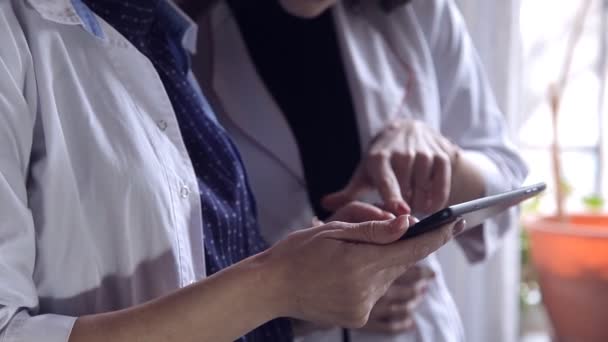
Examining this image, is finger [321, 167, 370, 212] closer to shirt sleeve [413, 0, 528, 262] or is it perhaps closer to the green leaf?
shirt sleeve [413, 0, 528, 262]

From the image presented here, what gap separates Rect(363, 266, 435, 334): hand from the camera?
0.95 meters

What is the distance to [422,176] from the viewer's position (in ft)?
2.96

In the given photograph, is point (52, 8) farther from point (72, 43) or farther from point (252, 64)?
point (252, 64)

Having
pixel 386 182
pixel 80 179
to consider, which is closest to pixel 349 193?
pixel 386 182

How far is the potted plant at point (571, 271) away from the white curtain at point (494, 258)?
8 cm

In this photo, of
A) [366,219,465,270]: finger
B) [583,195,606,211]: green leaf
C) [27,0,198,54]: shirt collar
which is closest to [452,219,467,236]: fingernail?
[366,219,465,270]: finger

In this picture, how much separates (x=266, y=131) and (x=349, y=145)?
12cm

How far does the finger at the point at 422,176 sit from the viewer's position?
0.90 metres

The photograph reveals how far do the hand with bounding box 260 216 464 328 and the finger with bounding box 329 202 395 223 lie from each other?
164 millimetres

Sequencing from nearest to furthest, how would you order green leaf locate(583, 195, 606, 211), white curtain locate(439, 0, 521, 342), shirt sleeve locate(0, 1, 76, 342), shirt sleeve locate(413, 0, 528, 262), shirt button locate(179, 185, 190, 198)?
shirt sleeve locate(0, 1, 76, 342) → shirt button locate(179, 185, 190, 198) → shirt sleeve locate(413, 0, 528, 262) → white curtain locate(439, 0, 521, 342) → green leaf locate(583, 195, 606, 211)

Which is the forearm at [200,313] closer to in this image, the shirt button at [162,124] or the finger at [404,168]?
the shirt button at [162,124]

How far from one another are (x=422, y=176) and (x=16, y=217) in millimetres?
519

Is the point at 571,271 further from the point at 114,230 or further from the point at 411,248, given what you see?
the point at 114,230

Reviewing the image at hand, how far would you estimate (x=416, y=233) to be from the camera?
582 mm
